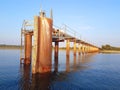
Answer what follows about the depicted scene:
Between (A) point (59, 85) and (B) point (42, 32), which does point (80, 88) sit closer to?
(A) point (59, 85)

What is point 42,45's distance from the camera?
22281mm

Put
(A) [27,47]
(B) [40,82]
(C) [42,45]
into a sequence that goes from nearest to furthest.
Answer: (B) [40,82] < (C) [42,45] < (A) [27,47]

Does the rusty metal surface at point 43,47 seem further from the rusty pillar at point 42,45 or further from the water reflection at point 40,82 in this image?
the water reflection at point 40,82

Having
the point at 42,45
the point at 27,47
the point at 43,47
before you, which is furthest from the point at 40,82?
the point at 27,47

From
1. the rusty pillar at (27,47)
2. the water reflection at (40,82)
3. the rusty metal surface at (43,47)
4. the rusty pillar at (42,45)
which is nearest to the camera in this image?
the water reflection at (40,82)

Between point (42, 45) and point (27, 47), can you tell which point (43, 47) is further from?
point (27, 47)

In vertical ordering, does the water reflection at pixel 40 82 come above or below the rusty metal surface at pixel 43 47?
below

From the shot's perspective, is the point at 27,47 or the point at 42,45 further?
the point at 27,47

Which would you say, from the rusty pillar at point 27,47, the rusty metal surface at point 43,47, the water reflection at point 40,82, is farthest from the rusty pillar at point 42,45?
the rusty pillar at point 27,47

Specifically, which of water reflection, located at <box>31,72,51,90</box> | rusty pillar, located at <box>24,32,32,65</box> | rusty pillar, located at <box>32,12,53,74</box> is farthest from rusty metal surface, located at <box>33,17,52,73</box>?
rusty pillar, located at <box>24,32,32,65</box>

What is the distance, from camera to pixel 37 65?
21812mm

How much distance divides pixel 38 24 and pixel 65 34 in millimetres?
22569

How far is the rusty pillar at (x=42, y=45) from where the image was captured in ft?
71.5

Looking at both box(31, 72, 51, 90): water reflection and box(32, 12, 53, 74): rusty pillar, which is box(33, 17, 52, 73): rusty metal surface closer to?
box(32, 12, 53, 74): rusty pillar
